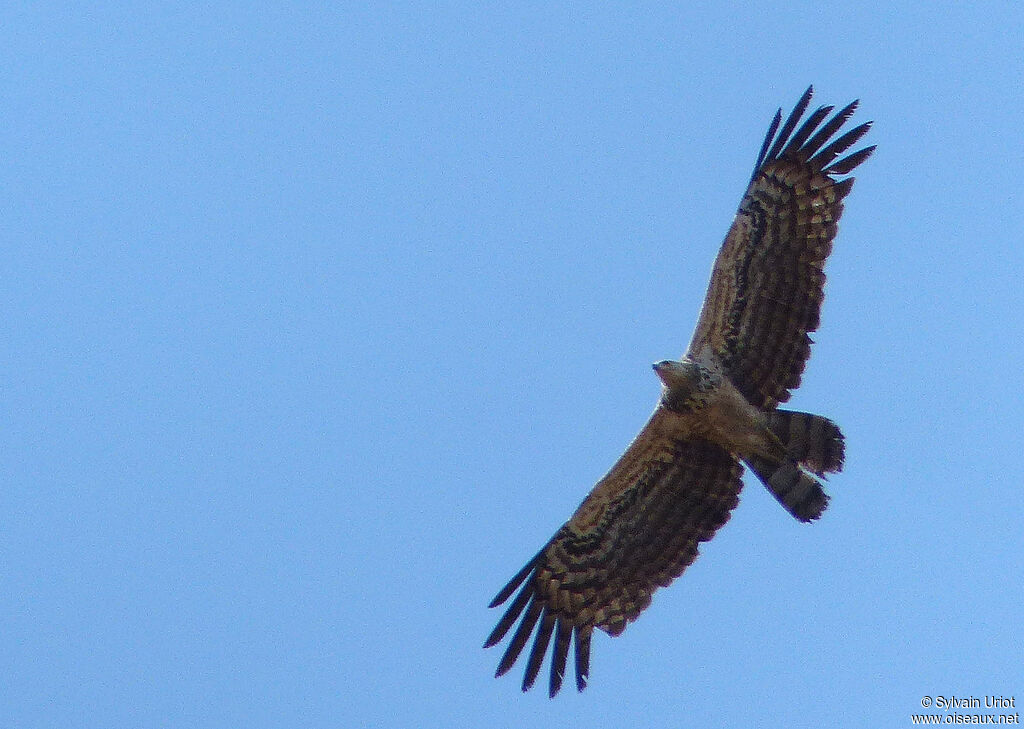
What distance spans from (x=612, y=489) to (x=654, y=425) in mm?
702

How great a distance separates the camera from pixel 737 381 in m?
9.53

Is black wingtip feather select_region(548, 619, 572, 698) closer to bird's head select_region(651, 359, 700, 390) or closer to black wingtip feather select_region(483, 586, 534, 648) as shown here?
black wingtip feather select_region(483, 586, 534, 648)

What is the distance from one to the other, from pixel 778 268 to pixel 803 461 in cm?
173

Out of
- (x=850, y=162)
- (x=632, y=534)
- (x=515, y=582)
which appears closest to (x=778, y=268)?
(x=850, y=162)

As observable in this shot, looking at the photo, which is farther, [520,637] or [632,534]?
[632,534]

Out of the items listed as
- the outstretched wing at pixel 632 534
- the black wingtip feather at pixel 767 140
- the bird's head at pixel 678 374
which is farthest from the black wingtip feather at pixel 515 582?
the black wingtip feather at pixel 767 140

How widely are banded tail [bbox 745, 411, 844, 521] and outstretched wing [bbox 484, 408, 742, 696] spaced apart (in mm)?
468

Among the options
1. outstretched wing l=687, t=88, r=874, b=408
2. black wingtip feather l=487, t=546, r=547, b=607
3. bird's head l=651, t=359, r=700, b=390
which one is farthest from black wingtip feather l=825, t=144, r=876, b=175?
black wingtip feather l=487, t=546, r=547, b=607

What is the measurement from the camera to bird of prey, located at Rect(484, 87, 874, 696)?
9.30m

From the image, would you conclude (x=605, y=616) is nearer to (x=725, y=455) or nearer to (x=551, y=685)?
(x=551, y=685)

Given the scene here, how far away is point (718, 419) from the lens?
930cm

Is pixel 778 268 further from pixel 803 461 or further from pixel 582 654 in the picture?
pixel 582 654

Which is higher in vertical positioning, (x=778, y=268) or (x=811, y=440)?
(x=778, y=268)

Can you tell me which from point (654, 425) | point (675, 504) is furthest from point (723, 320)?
point (675, 504)
